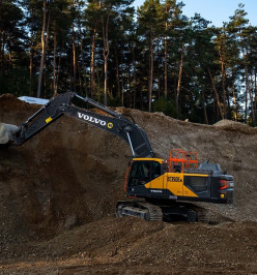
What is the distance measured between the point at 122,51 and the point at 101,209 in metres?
28.9

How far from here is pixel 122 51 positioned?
1588 inches

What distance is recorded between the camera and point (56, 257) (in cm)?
969

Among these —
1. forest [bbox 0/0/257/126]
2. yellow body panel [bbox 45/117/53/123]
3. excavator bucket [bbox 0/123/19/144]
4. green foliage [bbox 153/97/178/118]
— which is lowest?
excavator bucket [bbox 0/123/19/144]

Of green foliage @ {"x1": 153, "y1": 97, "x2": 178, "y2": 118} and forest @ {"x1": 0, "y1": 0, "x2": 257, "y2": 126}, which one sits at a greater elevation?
forest @ {"x1": 0, "y1": 0, "x2": 257, "y2": 126}

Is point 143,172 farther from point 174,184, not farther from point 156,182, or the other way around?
point 174,184

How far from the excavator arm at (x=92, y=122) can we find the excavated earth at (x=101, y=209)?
0.94 metres

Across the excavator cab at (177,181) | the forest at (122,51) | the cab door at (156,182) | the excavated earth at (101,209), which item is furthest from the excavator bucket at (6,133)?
the forest at (122,51)

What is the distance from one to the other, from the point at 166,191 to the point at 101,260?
103 inches

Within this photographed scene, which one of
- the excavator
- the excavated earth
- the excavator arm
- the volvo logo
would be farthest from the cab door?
the volvo logo

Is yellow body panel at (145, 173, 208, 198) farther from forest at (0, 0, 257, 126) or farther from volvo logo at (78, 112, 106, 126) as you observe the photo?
forest at (0, 0, 257, 126)

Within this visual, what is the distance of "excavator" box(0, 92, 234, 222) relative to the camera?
10.1m

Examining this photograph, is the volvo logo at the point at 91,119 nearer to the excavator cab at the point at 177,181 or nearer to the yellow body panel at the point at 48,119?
the yellow body panel at the point at 48,119

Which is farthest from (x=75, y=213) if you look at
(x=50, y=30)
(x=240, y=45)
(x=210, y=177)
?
(x=240, y=45)

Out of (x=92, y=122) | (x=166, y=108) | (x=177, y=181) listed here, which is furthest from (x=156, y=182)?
(x=166, y=108)
